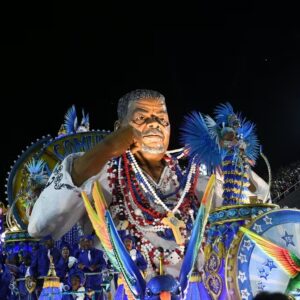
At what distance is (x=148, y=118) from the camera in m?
2.55

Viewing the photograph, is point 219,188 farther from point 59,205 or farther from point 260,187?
point 59,205

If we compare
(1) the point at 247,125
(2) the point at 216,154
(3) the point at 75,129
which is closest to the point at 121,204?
(2) the point at 216,154

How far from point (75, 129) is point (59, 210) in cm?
533

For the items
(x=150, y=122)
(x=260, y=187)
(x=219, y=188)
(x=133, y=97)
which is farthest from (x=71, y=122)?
(x=150, y=122)

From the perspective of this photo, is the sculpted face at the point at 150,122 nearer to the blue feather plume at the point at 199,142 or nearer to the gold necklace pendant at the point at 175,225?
the blue feather plume at the point at 199,142

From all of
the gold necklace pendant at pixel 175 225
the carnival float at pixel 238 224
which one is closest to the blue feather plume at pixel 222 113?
the carnival float at pixel 238 224

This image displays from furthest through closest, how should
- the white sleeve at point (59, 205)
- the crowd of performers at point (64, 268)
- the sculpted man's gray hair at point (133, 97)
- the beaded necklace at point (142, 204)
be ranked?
the crowd of performers at point (64, 268) < the sculpted man's gray hair at point (133, 97) < the beaded necklace at point (142, 204) < the white sleeve at point (59, 205)

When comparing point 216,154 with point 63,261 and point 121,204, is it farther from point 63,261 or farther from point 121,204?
point 63,261

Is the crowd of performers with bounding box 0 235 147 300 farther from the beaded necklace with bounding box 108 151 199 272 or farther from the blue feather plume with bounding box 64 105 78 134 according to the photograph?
Result: the beaded necklace with bounding box 108 151 199 272

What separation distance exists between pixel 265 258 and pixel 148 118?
1.57 m

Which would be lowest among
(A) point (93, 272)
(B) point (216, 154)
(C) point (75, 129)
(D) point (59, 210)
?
(A) point (93, 272)

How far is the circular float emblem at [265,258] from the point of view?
11.6 ft

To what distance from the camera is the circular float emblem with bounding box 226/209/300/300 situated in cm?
352

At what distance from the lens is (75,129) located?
762 centimetres
